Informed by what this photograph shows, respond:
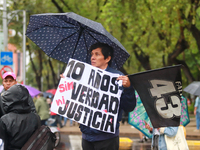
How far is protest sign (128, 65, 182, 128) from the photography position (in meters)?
3.58

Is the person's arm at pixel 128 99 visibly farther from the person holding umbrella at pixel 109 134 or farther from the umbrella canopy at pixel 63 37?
the umbrella canopy at pixel 63 37

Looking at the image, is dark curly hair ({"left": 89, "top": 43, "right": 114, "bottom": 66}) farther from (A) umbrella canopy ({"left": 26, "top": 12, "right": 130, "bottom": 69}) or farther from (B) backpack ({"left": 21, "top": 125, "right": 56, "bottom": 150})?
(B) backpack ({"left": 21, "top": 125, "right": 56, "bottom": 150})

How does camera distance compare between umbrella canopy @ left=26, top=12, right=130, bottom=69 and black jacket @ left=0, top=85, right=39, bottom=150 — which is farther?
umbrella canopy @ left=26, top=12, right=130, bottom=69

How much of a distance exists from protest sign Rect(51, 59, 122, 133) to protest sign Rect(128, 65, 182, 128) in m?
0.41

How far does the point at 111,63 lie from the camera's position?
4.44 m

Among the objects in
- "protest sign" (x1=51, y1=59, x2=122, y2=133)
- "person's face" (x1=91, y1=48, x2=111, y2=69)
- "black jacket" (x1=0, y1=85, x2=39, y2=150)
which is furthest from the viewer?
"person's face" (x1=91, y1=48, x2=111, y2=69)

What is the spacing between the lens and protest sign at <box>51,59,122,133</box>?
390 cm

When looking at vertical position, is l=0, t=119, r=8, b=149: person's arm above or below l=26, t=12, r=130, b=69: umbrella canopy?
below

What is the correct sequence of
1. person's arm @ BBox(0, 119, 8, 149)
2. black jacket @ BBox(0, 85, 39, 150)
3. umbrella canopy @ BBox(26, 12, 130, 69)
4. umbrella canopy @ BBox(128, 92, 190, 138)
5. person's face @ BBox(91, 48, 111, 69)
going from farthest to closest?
umbrella canopy @ BBox(128, 92, 190, 138), umbrella canopy @ BBox(26, 12, 130, 69), person's face @ BBox(91, 48, 111, 69), black jacket @ BBox(0, 85, 39, 150), person's arm @ BBox(0, 119, 8, 149)

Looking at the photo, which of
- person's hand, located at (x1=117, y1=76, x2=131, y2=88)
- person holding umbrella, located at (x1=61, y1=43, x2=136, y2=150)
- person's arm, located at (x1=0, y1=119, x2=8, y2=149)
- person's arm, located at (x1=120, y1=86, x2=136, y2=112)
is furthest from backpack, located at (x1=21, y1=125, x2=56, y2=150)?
person's hand, located at (x1=117, y1=76, x2=131, y2=88)

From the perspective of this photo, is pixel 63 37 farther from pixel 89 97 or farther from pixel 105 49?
pixel 89 97

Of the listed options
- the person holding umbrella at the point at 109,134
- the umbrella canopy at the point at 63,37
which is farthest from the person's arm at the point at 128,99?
the umbrella canopy at the point at 63,37

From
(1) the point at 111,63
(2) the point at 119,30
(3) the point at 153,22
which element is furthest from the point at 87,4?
(1) the point at 111,63

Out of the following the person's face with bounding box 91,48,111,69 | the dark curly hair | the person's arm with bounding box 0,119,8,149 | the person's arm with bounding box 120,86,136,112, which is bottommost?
the person's arm with bounding box 0,119,8,149
